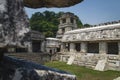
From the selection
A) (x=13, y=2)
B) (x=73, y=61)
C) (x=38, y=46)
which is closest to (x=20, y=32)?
(x=13, y=2)

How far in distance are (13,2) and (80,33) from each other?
2841 cm

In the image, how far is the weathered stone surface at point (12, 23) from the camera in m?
1.20

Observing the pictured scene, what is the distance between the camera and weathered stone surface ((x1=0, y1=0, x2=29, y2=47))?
3.93 ft

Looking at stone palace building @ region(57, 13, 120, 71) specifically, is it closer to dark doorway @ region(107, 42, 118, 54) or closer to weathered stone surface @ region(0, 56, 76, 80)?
dark doorway @ region(107, 42, 118, 54)

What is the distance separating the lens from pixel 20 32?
49.1 inches

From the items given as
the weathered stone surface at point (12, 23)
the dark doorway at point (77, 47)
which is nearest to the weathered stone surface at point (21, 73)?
Answer: the weathered stone surface at point (12, 23)

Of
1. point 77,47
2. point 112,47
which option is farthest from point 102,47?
point 77,47

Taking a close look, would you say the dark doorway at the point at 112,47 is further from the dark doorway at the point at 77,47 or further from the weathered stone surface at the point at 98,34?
the dark doorway at the point at 77,47

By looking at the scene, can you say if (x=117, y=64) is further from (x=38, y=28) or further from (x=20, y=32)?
(x=38, y=28)

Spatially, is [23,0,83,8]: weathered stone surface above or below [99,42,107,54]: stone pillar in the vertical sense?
above

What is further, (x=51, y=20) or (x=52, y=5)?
(x=51, y=20)

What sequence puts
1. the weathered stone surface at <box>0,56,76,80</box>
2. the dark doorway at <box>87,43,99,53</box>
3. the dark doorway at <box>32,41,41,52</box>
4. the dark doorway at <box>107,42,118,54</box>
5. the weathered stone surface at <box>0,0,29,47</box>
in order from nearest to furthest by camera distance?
the weathered stone surface at <box>0,0,29,47</box>
the weathered stone surface at <box>0,56,76,80</box>
the dark doorway at <box>107,42,118,54</box>
the dark doorway at <box>87,43,99,53</box>
the dark doorway at <box>32,41,41,52</box>

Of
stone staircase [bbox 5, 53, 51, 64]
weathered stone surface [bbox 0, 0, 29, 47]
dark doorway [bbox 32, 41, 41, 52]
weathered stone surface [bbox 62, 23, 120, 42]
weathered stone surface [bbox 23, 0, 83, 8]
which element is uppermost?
weathered stone surface [bbox 23, 0, 83, 8]

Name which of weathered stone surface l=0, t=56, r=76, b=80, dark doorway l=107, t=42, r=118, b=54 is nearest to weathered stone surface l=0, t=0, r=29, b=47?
weathered stone surface l=0, t=56, r=76, b=80
